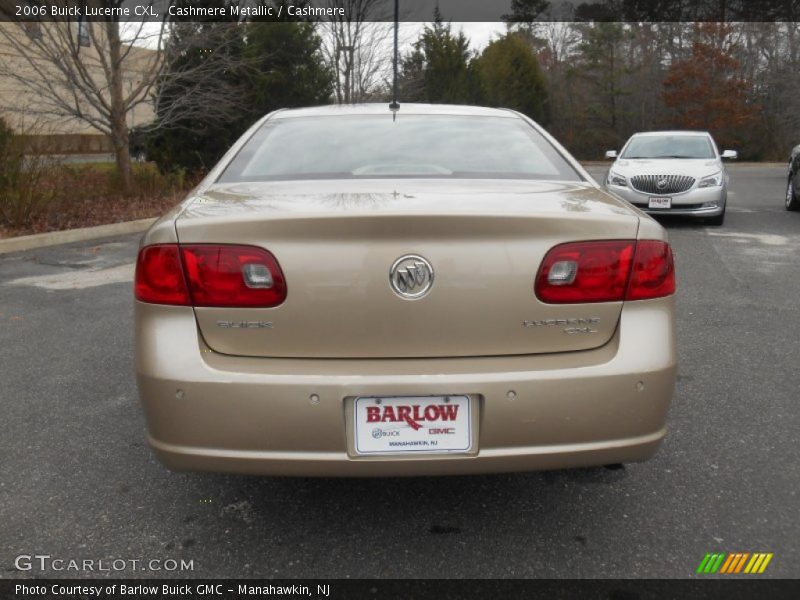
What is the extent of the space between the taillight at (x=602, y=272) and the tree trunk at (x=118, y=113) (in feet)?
41.8

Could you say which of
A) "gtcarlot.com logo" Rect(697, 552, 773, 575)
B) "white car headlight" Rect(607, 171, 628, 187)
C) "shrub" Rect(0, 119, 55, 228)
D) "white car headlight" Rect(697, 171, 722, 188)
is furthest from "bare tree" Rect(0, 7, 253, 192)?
"gtcarlot.com logo" Rect(697, 552, 773, 575)

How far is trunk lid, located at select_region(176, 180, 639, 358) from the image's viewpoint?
81.7 inches

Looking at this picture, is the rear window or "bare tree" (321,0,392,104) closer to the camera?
the rear window

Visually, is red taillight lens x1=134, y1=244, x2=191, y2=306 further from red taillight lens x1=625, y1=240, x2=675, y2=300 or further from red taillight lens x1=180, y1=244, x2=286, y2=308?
red taillight lens x1=625, y1=240, x2=675, y2=300

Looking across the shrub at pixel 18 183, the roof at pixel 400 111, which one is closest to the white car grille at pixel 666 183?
the roof at pixel 400 111

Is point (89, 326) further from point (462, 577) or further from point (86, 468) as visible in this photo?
point (462, 577)

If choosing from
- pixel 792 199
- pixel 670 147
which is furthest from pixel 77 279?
Result: pixel 792 199

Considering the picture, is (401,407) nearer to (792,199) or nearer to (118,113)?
(792,199)

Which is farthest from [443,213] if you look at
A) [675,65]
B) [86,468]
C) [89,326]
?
[675,65]

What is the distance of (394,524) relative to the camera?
258 cm

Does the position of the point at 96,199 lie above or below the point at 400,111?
below

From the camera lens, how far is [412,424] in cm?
212

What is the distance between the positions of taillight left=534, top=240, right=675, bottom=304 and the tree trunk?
12730 millimetres

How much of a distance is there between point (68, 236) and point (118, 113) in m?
4.24
